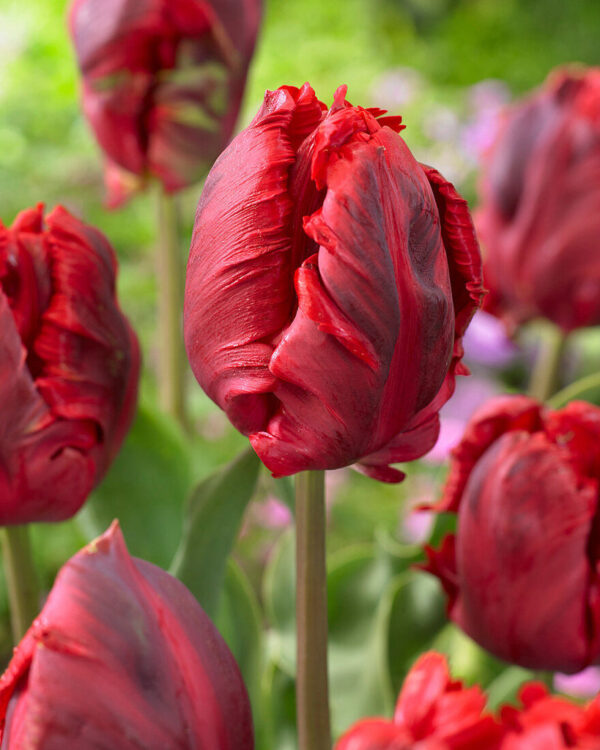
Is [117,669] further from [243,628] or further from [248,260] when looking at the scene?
[243,628]

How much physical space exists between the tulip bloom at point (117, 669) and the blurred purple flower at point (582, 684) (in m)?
0.34

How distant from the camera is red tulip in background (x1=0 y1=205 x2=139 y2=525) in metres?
0.26

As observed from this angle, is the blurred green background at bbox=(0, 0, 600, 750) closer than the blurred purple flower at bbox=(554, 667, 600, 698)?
Yes

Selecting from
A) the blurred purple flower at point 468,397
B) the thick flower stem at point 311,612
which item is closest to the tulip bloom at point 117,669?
the thick flower stem at point 311,612

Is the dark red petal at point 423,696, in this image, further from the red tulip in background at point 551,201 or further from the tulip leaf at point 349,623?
the red tulip in background at point 551,201

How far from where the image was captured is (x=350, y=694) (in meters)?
0.42

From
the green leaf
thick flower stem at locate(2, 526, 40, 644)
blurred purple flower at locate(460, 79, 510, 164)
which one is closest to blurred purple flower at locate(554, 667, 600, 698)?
the green leaf

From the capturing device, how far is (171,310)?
0.49 meters

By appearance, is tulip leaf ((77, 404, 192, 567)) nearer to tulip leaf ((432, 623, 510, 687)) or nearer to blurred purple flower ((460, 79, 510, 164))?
tulip leaf ((432, 623, 510, 687))

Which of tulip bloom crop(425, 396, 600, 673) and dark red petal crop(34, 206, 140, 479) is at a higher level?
dark red petal crop(34, 206, 140, 479)

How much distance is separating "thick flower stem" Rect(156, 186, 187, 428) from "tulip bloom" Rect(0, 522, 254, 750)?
10.7 inches

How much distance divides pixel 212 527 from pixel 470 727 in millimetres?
129

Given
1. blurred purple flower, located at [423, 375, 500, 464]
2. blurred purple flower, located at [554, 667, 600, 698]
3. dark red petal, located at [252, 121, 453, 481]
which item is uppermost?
dark red petal, located at [252, 121, 453, 481]

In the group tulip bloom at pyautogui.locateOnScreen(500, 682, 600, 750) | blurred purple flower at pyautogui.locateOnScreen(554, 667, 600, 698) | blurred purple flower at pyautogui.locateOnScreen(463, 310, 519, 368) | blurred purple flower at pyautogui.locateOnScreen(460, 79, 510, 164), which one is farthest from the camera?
blurred purple flower at pyautogui.locateOnScreen(460, 79, 510, 164)
